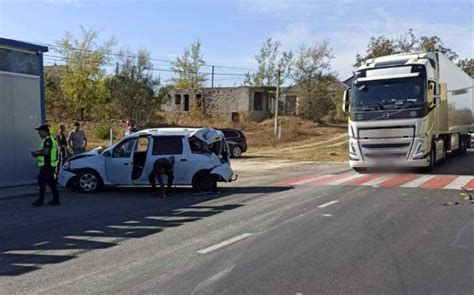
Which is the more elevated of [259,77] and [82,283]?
[259,77]

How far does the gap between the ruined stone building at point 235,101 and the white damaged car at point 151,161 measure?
40483mm

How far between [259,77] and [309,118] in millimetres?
13408

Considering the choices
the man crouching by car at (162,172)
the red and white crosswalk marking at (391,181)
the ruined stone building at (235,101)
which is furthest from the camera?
the ruined stone building at (235,101)

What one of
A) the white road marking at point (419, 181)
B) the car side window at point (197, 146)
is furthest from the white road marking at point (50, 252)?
the white road marking at point (419, 181)

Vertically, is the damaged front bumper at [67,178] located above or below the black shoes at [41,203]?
above

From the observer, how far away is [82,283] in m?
6.12

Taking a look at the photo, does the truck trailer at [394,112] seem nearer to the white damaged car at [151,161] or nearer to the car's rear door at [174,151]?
the white damaged car at [151,161]

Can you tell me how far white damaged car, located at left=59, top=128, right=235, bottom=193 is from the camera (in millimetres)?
14484

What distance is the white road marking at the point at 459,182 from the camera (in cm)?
1470

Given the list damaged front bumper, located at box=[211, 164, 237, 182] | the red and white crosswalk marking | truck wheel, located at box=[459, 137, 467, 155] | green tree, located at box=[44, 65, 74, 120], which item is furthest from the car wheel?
green tree, located at box=[44, 65, 74, 120]

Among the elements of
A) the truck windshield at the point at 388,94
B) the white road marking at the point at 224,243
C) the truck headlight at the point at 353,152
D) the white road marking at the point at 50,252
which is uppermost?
the truck windshield at the point at 388,94

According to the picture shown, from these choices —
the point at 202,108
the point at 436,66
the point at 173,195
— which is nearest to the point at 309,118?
the point at 202,108

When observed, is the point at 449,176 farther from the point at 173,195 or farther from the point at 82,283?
the point at 82,283

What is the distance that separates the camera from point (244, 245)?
7918mm
